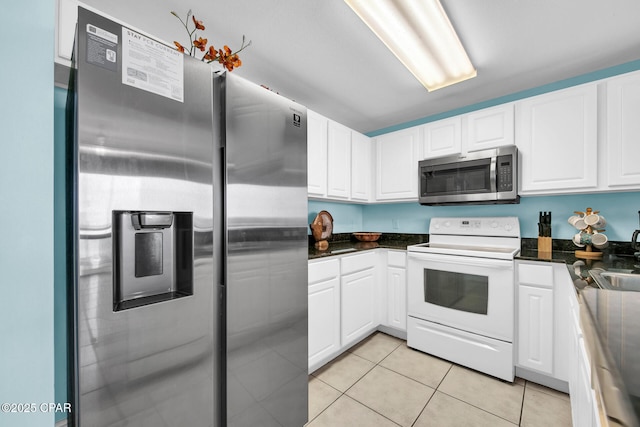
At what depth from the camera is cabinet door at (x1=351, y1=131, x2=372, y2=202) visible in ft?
9.09

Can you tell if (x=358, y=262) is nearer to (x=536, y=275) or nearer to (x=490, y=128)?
(x=536, y=275)

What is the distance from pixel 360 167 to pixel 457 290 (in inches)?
61.1

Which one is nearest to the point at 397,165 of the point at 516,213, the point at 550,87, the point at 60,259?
the point at 516,213

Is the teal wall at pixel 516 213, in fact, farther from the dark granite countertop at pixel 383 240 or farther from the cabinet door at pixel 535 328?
the cabinet door at pixel 535 328

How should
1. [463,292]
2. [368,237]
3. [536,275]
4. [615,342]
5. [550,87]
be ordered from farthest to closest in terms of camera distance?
[368,237], [550,87], [463,292], [536,275], [615,342]

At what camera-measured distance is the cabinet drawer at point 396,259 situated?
2514mm

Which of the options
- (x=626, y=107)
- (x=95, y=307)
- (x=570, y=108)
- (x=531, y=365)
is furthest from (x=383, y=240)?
(x=95, y=307)

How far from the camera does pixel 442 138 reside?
8.34 ft

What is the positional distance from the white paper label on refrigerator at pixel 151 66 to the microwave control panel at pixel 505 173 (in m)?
2.39

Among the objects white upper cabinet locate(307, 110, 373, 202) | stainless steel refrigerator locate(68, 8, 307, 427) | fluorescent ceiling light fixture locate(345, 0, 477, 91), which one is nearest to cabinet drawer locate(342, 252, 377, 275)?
white upper cabinet locate(307, 110, 373, 202)

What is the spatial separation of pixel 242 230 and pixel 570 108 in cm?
256

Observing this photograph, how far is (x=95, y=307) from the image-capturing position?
0.77m

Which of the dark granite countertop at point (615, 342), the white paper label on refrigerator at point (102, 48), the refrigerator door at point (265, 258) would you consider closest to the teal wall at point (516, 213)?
the dark granite countertop at point (615, 342)

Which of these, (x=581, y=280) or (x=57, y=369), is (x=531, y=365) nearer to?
(x=581, y=280)
